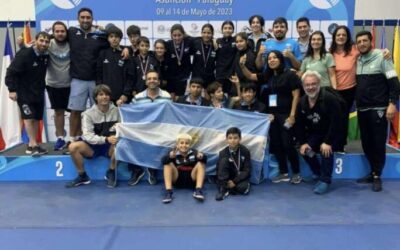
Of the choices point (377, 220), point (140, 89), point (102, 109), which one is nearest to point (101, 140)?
point (102, 109)

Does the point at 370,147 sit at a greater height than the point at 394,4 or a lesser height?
lesser

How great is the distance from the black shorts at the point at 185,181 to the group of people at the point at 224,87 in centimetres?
1

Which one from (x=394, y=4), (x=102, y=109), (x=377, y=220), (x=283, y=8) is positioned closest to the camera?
(x=377, y=220)

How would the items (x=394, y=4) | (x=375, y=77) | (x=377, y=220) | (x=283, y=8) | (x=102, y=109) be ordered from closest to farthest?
(x=377, y=220), (x=375, y=77), (x=102, y=109), (x=283, y=8), (x=394, y=4)

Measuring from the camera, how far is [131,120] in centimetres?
453

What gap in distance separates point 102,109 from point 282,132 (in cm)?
193

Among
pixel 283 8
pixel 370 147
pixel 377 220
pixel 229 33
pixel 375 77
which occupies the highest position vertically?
pixel 283 8

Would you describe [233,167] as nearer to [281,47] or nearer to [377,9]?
[281,47]

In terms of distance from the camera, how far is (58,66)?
4.82 meters

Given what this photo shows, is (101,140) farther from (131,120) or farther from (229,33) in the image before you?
(229,33)

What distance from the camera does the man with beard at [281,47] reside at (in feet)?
14.7

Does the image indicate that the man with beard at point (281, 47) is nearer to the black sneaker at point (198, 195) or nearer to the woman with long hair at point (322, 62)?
the woman with long hair at point (322, 62)

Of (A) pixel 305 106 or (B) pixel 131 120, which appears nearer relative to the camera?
(A) pixel 305 106

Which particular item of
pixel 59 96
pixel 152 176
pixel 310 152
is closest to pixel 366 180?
pixel 310 152
